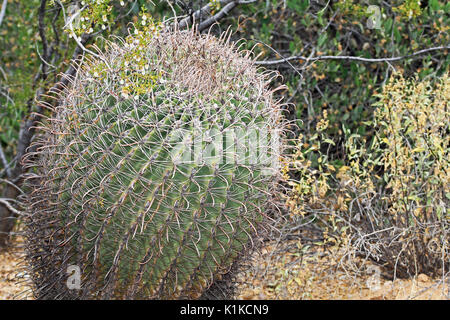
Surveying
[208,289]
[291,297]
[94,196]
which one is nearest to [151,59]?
[94,196]

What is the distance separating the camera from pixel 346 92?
414cm

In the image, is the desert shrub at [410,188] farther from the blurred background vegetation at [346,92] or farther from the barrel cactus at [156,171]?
the barrel cactus at [156,171]

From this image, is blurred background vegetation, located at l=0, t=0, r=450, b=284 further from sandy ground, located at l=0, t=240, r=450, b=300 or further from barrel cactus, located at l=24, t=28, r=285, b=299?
barrel cactus, located at l=24, t=28, r=285, b=299

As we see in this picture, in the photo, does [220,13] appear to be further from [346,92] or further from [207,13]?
[346,92]

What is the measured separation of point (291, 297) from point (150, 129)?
1.42 m

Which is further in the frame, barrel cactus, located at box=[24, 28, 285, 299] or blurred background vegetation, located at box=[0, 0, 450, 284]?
blurred background vegetation, located at box=[0, 0, 450, 284]

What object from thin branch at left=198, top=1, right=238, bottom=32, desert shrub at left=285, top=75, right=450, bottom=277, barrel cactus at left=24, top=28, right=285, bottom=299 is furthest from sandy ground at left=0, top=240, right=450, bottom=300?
thin branch at left=198, top=1, right=238, bottom=32

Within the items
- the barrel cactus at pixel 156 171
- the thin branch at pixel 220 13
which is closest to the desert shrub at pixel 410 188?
the barrel cactus at pixel 156 171

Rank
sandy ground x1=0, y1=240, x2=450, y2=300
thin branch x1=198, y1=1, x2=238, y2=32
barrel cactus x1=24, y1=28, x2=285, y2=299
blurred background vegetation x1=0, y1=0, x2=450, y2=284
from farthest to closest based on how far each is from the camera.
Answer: thin branch x1=198, y1=1, x2=238, y2=32
blurred background vegetation x1=0, y1=0, x2=450, y2=284
sandy ground x1=0, y1=240, x2=450, y2=300
barrel cactus x1=24, y1=28, x2=285, y2=299

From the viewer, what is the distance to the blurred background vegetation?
3104 millimetres

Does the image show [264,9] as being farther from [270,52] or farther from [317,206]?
[317,206]

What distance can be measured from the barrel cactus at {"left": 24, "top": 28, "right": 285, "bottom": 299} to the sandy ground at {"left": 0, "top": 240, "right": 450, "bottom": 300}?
695 millimetres

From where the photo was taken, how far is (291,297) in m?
3.09

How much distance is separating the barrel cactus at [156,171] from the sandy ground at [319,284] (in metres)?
0.70
